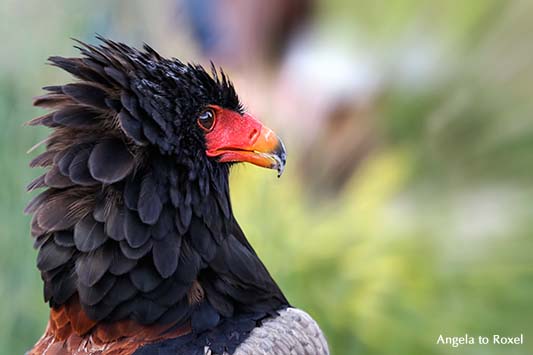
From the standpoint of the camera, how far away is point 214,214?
2.10m

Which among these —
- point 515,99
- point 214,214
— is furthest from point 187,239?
point 515,99

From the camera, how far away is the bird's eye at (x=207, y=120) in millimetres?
2082

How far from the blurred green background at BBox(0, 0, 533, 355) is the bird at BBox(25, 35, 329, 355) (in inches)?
67.2

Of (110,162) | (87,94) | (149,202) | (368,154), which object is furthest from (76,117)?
(368,154)

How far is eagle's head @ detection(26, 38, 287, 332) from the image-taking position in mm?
1967

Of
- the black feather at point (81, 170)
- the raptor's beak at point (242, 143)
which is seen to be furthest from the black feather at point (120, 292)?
the raptor's beak at point (242, 143)

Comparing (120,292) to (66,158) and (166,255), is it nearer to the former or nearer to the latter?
(166,255)

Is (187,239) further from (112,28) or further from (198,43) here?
(198,43)

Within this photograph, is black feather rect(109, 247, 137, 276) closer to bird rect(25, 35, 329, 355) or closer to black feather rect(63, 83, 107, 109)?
bird rect(25, 35, 329, 355)

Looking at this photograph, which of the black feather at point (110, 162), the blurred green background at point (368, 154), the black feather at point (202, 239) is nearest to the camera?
the black feather at point (110, 162)

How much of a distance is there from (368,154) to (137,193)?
263 centimetres

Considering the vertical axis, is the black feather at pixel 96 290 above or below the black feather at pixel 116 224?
below

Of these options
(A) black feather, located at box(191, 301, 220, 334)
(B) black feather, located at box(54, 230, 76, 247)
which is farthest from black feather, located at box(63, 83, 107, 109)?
(A) black feather, located at box(191, 301, 220, 334)

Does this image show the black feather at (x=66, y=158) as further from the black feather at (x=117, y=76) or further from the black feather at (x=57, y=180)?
the black feather at (x=117, y=76)
